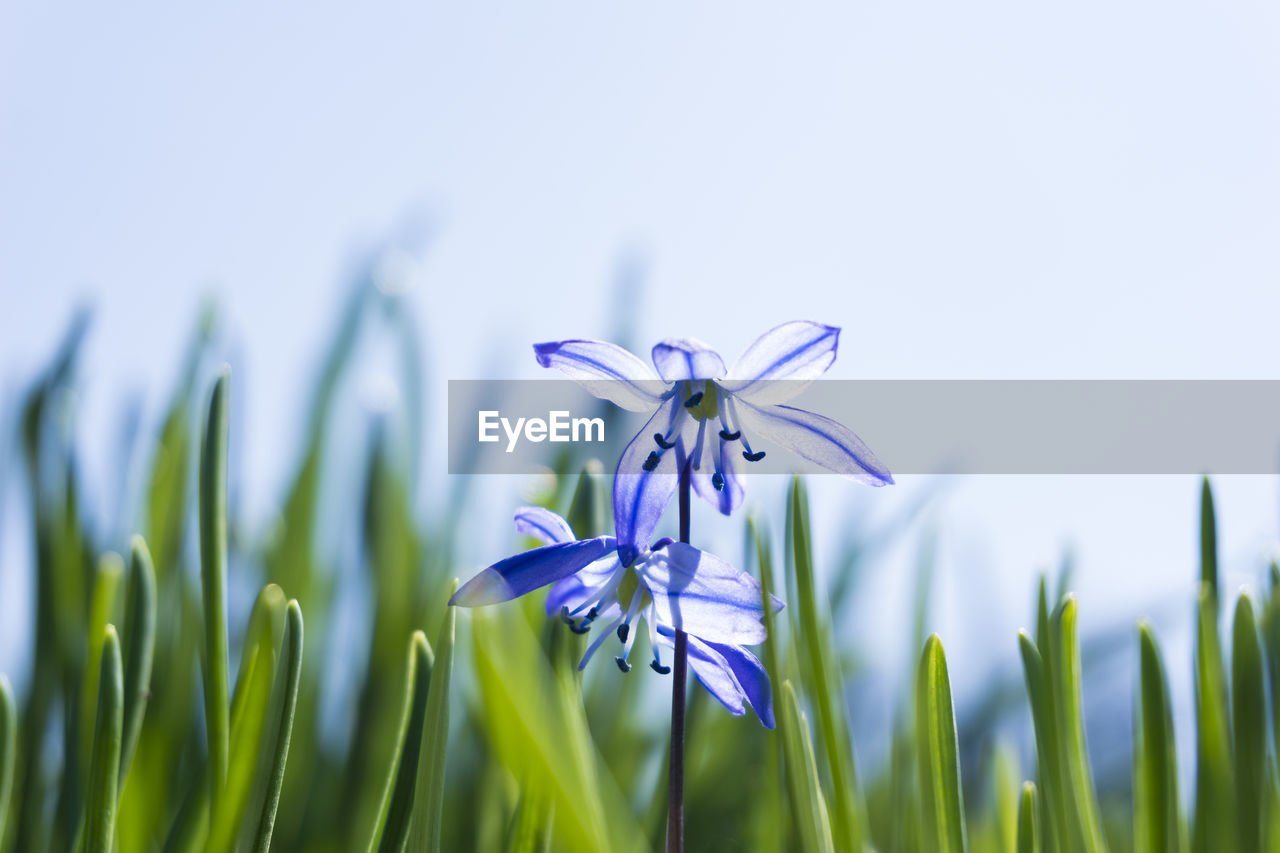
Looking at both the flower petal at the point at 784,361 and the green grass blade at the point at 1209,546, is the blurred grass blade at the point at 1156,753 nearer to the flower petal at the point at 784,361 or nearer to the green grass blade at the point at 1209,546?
the green grass blade at the point at 1209,546

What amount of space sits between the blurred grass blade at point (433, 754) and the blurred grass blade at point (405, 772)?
6cm

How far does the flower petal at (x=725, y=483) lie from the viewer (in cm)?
51

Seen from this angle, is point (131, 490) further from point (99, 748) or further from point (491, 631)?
point (491, 631)

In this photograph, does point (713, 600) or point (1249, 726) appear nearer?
point (713, 600)

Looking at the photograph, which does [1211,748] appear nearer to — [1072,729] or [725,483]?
[1072,729]

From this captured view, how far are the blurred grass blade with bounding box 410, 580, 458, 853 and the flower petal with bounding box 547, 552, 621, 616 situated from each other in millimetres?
59

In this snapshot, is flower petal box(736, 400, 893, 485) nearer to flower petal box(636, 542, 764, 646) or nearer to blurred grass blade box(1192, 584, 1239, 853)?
flower petal box(636, 542, 764, 646)

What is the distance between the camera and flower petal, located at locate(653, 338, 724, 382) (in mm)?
439

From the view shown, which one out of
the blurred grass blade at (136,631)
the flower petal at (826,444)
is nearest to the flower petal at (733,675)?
the flower petal at (826,444)

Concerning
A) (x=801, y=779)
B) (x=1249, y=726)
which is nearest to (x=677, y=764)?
(x=801, y=779)

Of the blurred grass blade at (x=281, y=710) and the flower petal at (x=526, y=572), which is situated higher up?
the flower petal at (x=526, y=572)

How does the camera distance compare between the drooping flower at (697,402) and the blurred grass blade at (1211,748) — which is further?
the blurred grass blade at (1211,748)

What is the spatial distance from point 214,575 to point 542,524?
278mm

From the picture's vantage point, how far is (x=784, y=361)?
1.50 ft
